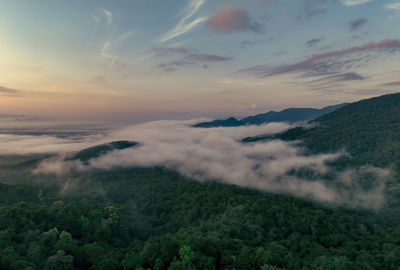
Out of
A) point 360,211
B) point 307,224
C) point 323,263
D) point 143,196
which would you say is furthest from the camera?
point 143,196

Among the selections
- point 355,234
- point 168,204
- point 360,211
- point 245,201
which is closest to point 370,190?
point 360,211

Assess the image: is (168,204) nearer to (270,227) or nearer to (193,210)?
(193,210)

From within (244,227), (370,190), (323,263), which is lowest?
(370,190)

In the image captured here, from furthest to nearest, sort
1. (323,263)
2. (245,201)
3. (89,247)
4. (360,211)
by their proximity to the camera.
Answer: (360,211), (245,201), (89,247), (323,263)

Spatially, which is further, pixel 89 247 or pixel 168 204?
pixel 168 204

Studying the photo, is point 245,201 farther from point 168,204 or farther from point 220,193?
point 168,204

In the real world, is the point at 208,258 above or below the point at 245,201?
above

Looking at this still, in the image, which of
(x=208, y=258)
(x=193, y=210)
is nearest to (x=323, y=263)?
(x=208, y=258)
